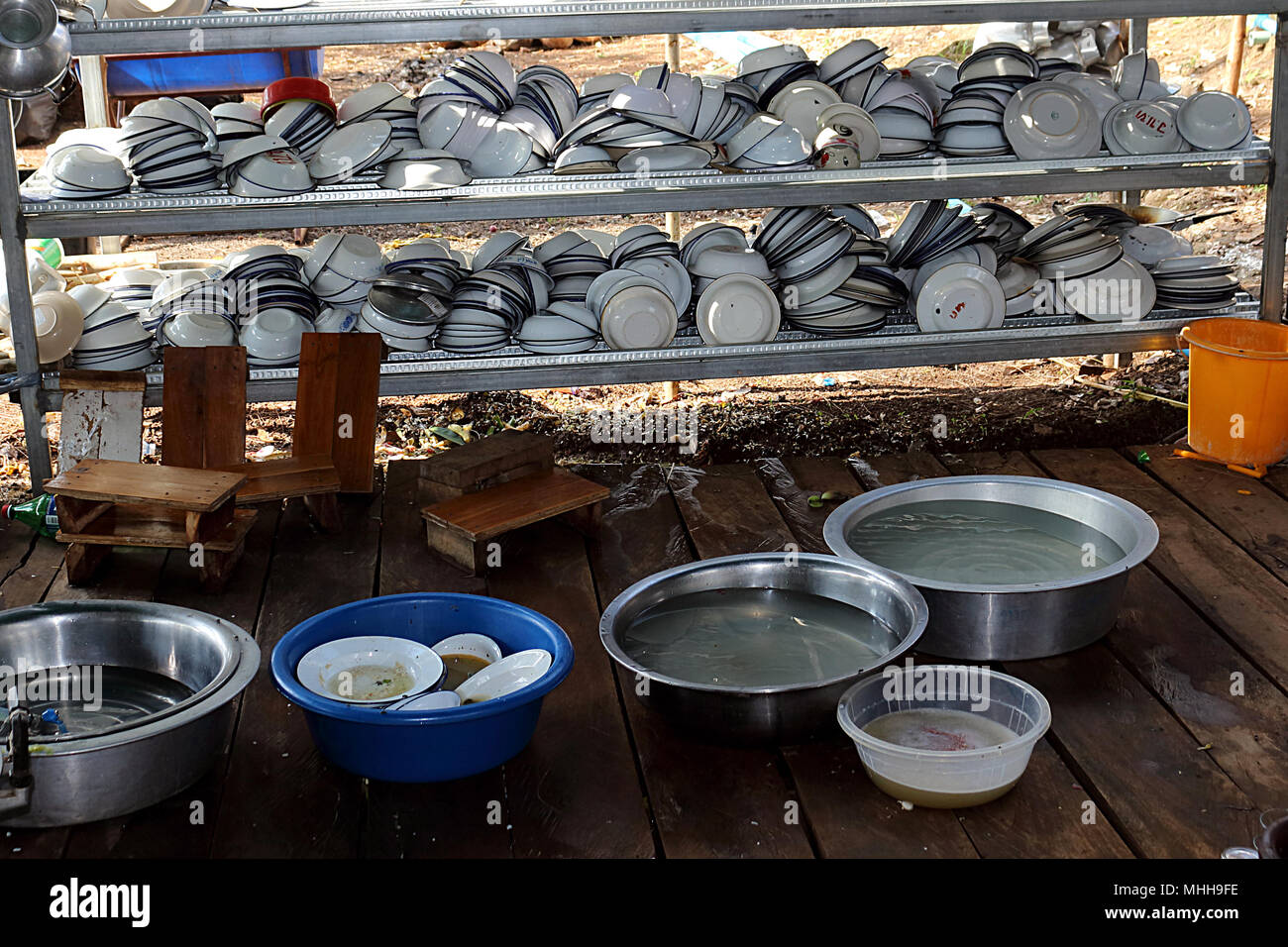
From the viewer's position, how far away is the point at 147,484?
3631mm

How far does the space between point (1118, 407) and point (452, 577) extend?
2.81 meters

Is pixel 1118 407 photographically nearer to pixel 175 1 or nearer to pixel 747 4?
pixel 747 4

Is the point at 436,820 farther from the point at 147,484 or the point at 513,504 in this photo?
the point at 147,484

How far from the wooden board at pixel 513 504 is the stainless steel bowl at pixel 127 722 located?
0.96 metres

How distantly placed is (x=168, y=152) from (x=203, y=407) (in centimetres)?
85

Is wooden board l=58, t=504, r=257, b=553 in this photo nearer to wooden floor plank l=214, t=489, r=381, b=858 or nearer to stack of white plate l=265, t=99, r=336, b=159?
wooden floor plank l=214, t=489, r=381, b=858

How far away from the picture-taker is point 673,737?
2971 millimetres

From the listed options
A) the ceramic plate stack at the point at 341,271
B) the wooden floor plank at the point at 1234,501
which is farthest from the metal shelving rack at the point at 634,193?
the wooden floor plank at the point at 1234,501

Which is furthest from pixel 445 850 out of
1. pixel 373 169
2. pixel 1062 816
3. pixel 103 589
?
pixel 373 169

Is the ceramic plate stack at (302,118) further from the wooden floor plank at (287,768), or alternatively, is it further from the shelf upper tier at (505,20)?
the wooden floor plank at (287,768)

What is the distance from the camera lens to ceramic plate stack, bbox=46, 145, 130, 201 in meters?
4.14

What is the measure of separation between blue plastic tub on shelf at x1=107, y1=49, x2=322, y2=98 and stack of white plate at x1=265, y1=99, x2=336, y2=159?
3.39m

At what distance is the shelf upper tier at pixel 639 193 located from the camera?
417cm

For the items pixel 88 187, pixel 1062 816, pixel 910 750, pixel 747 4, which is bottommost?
pixel 1062 816
